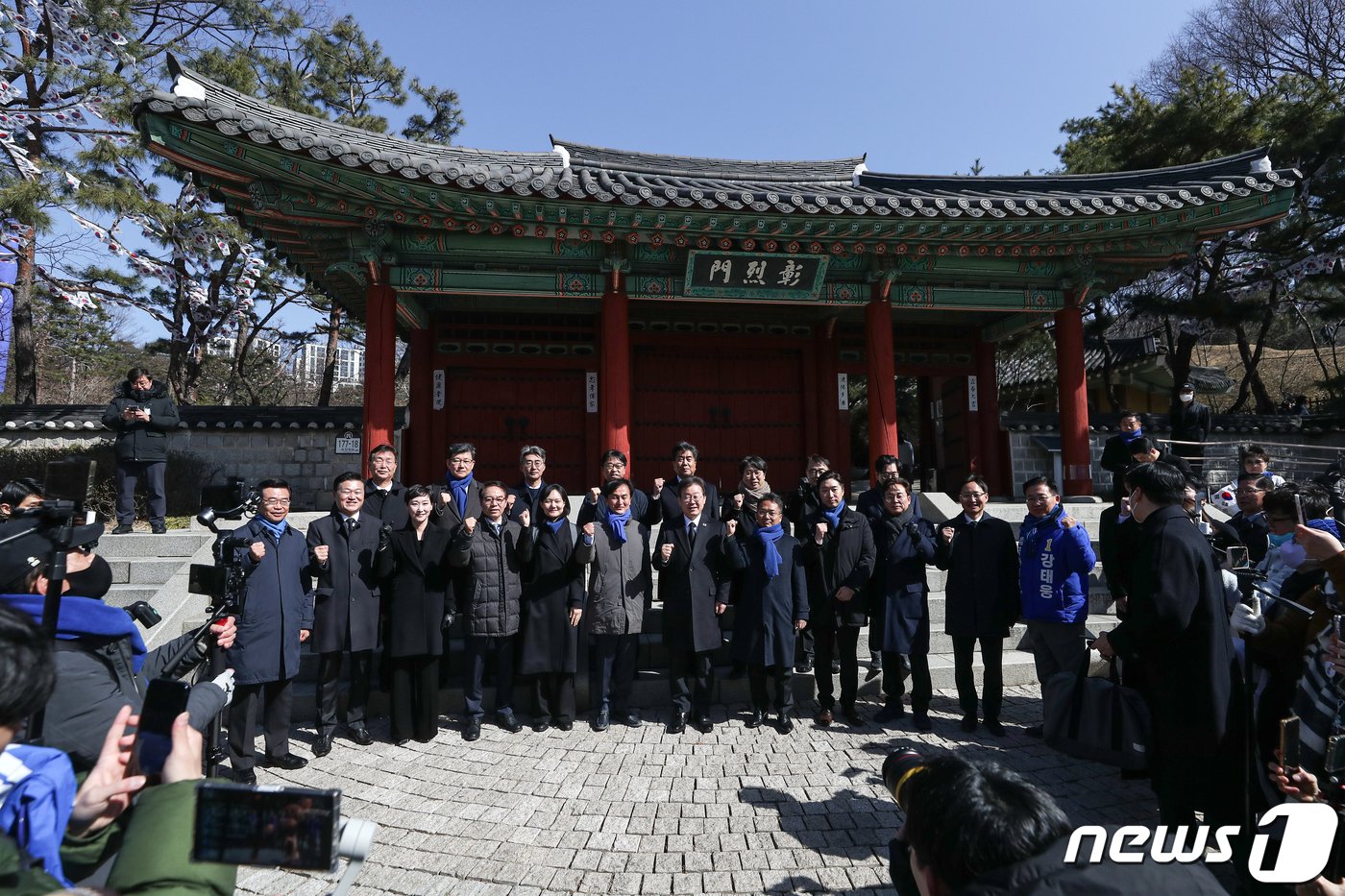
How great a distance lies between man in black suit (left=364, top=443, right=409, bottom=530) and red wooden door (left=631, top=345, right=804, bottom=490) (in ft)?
16.5

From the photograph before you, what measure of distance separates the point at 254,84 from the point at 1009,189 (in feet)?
48.6

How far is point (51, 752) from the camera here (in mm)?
1546

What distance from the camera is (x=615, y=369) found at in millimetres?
8305

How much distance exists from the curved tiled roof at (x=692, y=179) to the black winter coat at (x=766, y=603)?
12.9 ft

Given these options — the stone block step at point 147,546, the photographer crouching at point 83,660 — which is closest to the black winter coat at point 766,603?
the photographer crouching at point 83,660

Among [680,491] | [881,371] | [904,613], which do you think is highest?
[881,371]

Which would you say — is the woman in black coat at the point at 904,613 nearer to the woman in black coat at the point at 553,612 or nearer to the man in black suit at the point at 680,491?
the man in black suit at the point at 680,491

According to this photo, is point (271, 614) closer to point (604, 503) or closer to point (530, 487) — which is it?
point (530, 487)

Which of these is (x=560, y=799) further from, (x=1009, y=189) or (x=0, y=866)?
(x=1009, y=189)

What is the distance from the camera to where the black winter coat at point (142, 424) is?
7.22 meters

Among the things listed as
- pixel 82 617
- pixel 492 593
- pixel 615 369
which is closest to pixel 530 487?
pixel 492 593

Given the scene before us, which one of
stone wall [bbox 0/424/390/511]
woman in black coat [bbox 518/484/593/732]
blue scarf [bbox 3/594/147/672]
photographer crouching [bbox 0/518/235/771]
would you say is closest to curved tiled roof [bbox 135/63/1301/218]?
woman in black coat [bbox 518/484/593/732]

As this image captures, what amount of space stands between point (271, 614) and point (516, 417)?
5975mm

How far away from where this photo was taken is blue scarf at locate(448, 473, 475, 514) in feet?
18.8
